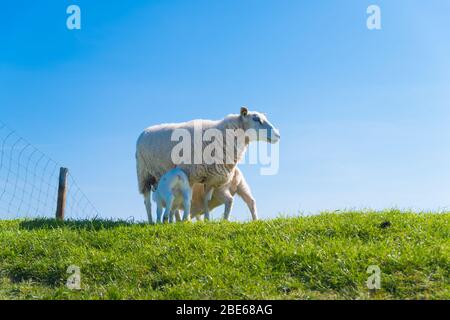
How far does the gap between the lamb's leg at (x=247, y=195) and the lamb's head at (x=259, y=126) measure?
1.51 m

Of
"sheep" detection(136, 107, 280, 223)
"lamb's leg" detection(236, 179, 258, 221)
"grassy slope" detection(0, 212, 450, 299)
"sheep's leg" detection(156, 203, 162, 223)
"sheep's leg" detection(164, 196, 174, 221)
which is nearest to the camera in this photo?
"grassy slope" detection(0, 212, 450, 299)

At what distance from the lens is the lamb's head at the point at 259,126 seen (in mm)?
14430

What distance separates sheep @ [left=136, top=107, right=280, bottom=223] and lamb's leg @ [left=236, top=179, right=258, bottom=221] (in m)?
1.13

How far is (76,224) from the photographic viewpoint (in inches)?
486

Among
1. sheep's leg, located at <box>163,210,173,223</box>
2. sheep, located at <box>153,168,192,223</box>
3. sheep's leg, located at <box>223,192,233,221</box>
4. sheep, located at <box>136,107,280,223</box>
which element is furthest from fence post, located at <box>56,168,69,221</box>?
sheep's leg, located at <box>223,192,233,221</box>

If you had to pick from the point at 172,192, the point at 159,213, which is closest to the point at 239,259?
the point at 172,192

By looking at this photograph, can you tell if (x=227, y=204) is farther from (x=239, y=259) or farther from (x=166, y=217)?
(x=239, y=259)

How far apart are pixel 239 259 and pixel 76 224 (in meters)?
4.72

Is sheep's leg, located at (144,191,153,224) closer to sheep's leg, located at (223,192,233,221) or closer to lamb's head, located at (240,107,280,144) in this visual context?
sheep's leg, located at (223,192,233,221)

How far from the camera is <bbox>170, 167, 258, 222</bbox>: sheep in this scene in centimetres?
1448

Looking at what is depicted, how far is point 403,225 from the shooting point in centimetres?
1034

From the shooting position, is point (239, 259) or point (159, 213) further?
point (159, 213)
